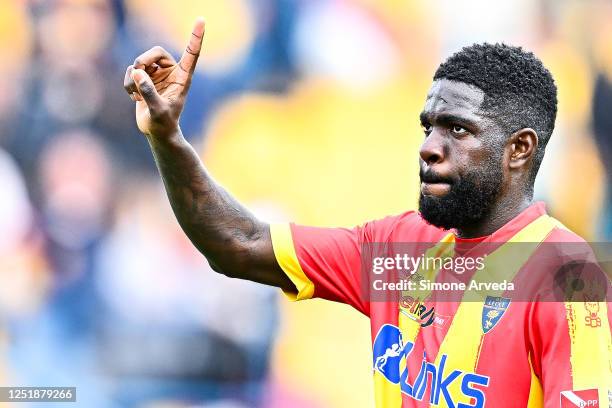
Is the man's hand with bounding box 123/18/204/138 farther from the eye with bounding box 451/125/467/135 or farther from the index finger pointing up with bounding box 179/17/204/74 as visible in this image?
the eye with bounding box 451/125/467/135

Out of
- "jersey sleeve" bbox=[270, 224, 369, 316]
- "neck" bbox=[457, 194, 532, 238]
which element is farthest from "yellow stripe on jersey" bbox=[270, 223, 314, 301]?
"neck" bbox=[457, 194, 532, 238]

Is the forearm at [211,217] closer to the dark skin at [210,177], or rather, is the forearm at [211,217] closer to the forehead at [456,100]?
the dark skin at [210,177]

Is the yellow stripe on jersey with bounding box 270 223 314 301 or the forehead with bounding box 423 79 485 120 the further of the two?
the yellow stripe on jersey with bounding box 270 223 314 301

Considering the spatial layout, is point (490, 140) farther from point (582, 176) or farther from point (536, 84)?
point (582, 176)

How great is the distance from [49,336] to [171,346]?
2.22ft

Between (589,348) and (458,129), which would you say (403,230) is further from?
(589,348)

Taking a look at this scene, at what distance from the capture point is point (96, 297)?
16.0 feet

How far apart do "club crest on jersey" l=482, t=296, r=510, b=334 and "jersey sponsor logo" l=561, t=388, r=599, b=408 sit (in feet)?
1.02

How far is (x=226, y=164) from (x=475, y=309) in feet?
8.67

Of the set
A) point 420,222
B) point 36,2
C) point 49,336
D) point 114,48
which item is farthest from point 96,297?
point 420,222

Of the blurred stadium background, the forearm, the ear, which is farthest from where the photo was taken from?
the blurred stadium background

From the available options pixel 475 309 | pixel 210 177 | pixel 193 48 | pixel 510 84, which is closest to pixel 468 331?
Result: pixel 475 309

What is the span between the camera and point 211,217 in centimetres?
275

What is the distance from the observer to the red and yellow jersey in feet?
7.54
